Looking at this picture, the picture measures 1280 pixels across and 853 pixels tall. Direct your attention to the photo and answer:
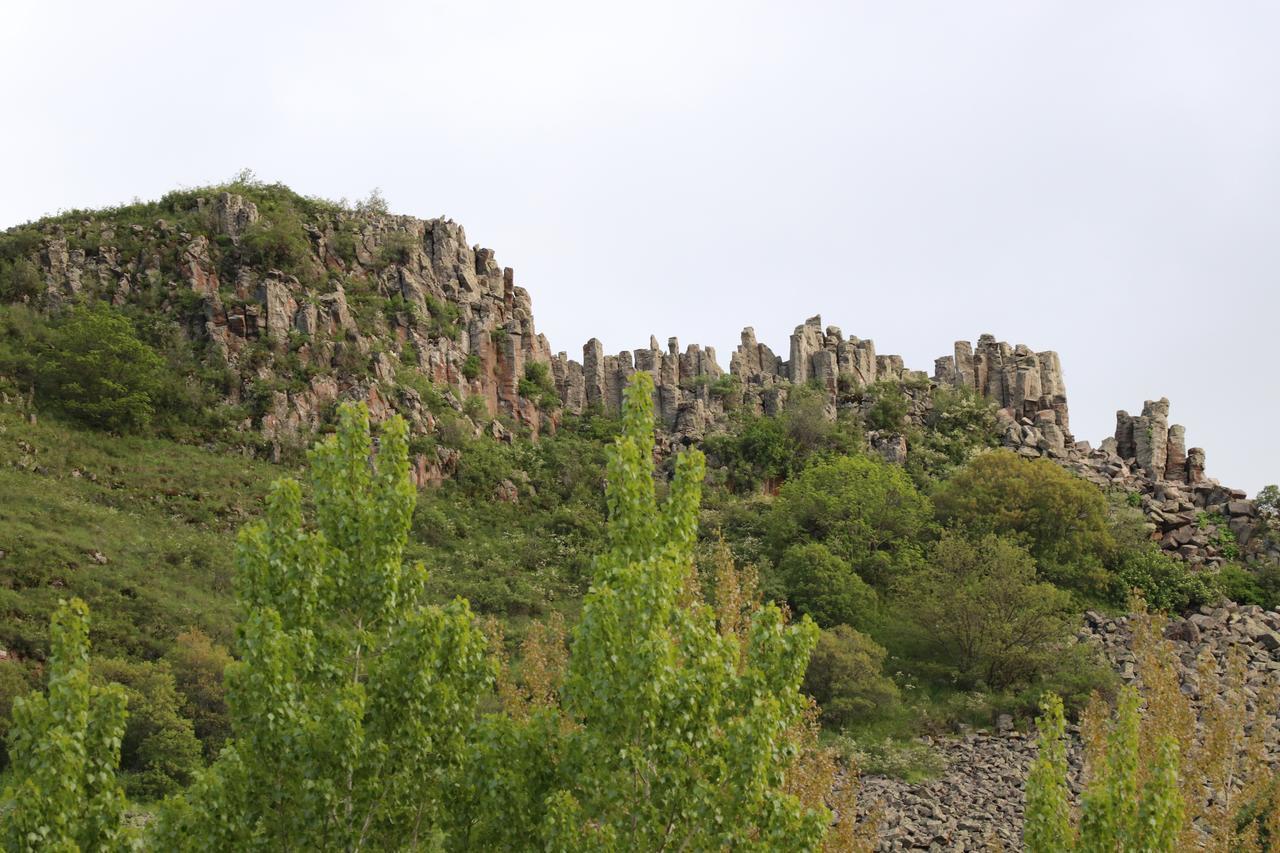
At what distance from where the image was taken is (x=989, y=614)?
168 feet

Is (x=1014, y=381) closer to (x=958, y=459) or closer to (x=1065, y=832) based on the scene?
(x=958, y=459)

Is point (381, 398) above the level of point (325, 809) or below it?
above

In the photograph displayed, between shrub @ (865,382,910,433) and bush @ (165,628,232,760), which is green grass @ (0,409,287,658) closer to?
bush @ (165,628,232,760)

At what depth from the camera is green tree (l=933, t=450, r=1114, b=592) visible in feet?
196

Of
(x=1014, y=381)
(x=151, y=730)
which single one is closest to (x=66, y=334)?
(x=151, y=730)

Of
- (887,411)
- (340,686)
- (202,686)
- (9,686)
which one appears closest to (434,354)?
(887,411)

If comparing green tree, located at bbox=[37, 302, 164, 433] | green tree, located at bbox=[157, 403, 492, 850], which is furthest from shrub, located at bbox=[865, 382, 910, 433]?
green tree, located at bbox=[157, 403, 492, 850]

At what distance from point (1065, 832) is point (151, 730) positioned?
27.2m

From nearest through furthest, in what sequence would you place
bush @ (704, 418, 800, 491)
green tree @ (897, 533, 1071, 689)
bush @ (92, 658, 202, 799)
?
1. bush @ (92, 658, 202, 799)
2. green tree @ (897, 533, 1071, 689)
3. bush @ (704, 418, 800, 491)

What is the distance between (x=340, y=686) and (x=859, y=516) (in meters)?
48.5

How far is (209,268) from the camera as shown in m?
71.4

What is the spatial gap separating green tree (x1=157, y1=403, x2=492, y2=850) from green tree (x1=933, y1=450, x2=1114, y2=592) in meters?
46.8

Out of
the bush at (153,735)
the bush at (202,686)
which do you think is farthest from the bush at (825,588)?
the bush at (153,735)

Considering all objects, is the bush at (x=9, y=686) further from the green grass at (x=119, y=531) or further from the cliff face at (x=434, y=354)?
the cliff face at (x=434, y=354)
